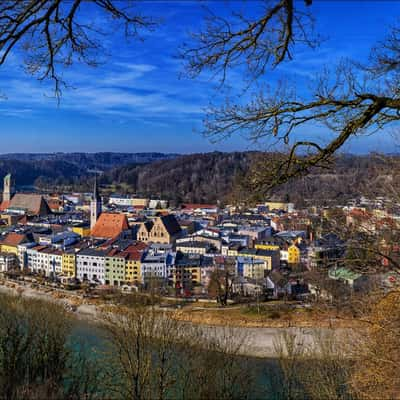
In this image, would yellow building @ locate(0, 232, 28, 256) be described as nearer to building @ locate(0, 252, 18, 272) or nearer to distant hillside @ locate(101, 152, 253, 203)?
building @ locate(0, 252, 18, 272)

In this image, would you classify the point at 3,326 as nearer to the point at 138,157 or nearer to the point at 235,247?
the point at 235,247

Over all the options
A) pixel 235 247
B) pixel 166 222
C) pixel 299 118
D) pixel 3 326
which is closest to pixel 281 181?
pixel 299 118

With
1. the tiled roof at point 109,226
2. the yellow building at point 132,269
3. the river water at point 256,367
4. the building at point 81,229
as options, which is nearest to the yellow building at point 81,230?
the building at point 81,229

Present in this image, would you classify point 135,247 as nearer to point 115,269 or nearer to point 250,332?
point 115,269

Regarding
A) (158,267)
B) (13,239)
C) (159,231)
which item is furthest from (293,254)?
(13,239)

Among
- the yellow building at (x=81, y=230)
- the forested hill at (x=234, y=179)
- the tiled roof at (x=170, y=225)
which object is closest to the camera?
the forested hill at (x=234, y=179)

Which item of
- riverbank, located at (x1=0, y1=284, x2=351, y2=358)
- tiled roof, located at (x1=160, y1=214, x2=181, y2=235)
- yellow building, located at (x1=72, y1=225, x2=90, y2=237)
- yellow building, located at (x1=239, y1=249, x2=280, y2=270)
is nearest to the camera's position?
riverbank, located at (x1=0, y1=284, x2=351, y2=358)

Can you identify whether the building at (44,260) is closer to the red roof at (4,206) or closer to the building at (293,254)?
the building at (293,254)

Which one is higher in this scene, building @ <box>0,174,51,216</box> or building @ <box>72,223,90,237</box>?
building @ <box>0,174,51,216</box>

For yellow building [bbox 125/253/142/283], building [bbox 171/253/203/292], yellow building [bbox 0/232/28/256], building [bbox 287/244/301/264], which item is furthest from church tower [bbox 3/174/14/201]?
building [bbox 287/244/301/264]
